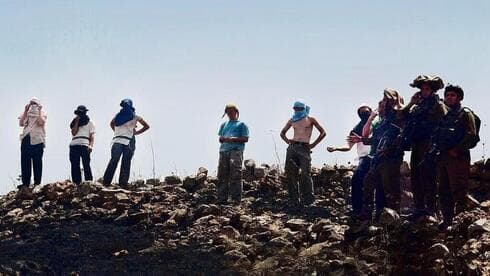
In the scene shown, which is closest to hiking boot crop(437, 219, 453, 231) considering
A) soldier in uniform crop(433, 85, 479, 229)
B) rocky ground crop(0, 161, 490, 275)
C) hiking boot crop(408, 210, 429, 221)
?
soldier in uniform crop(433, 85, 479, 229)

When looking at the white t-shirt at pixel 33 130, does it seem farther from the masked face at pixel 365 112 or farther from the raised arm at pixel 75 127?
the masked face at pixel 365 112

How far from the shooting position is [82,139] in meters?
13.2

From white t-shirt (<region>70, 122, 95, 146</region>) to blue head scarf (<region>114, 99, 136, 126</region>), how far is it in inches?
23.8

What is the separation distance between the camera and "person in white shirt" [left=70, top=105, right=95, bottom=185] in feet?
43.3

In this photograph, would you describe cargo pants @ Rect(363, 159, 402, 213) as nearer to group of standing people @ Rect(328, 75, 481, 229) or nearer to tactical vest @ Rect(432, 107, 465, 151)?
group of standing people @ Rect(328, 75, 481, 229)

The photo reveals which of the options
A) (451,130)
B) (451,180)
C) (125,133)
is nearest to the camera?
(451,130)

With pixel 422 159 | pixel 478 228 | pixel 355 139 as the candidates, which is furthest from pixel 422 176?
pixel 355 139

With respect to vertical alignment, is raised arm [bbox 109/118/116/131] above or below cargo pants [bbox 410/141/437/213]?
above

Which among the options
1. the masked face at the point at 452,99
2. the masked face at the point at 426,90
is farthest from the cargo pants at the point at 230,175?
the masked face at the point at 452,99

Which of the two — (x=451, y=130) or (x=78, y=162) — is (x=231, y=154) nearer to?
(x=78, y=162)

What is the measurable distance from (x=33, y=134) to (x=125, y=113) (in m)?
1.59

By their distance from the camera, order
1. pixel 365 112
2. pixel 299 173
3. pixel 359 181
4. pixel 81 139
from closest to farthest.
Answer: pixel 359 181 → pixel 365 112 → pixel 299 173 → pixel 81 139

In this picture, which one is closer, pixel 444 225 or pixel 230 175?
pixel 444 225

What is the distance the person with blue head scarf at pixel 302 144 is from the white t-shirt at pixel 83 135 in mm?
3384
